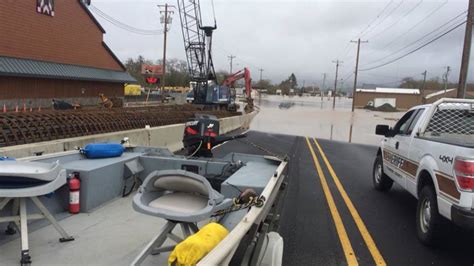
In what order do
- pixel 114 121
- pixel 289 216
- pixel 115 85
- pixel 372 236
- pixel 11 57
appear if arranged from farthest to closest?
1. pixel 115 85
2. pixel 11 57
3. pixel 114 121
4. pixel 289 216
5. pixel 372 236

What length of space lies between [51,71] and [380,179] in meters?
30.9

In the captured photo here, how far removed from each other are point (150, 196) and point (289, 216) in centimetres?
371

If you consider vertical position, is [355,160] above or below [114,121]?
below

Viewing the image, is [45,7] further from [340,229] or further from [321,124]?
[340,229]

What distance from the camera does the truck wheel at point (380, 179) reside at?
9414 mm

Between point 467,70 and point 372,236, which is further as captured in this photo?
point 467,70

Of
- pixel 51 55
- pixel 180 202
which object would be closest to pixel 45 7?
pixel 51 55

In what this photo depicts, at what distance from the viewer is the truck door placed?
726 centimetres

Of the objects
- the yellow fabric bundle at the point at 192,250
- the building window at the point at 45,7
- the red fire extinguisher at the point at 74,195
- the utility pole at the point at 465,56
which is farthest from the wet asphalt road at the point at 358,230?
the building window at the point at 45,7

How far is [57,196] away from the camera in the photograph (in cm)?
533

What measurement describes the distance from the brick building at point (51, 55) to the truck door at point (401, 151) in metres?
27.1

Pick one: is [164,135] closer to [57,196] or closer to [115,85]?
[57,196]

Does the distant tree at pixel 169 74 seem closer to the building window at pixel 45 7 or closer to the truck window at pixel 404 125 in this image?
the building window at pixel 45 7

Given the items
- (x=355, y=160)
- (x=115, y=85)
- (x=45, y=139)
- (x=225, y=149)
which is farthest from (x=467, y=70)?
(x=115, y=85)
